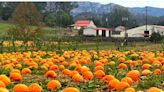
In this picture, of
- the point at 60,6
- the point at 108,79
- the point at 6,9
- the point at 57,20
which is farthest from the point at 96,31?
the point at 108,79

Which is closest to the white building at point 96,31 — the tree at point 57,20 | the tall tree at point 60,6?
the tree at point 57,20

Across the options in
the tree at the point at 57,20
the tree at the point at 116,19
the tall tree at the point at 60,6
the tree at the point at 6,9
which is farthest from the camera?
the tall tree at the point at 60,6

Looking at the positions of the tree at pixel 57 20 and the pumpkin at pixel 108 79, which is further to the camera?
the tree at pixel 57 20

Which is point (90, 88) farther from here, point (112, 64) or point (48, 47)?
point (48, 47)

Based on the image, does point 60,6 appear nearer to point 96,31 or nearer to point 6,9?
point 6,9

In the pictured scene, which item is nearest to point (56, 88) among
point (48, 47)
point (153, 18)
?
point (48, 47)

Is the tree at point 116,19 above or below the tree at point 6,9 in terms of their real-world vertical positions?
below

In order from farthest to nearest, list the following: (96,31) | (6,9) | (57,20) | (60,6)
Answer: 1. (60,6)
2. (6,9)
3. (57,20)
4. (96,31)

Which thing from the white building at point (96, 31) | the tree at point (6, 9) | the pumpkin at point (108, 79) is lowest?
the white building at point (96, 31)

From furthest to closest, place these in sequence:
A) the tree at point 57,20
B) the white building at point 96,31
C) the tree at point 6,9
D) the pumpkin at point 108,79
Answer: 1. the tree at point 6,9
2. the tree at point 57,20
3. the white building at point 96,31
4. the pumpkin at point 108,79

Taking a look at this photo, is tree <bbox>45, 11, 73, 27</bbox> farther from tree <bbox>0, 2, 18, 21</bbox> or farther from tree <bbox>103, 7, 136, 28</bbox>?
tree <bbox>103, 7, 136, 28</bbox>

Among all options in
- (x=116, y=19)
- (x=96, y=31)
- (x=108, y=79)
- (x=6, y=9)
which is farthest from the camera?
(x=116, y=19)

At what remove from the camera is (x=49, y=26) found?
74938mm

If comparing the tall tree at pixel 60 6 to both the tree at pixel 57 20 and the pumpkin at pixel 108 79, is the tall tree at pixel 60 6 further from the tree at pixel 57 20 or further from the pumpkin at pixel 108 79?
the pumpkin at pixel 108 79
